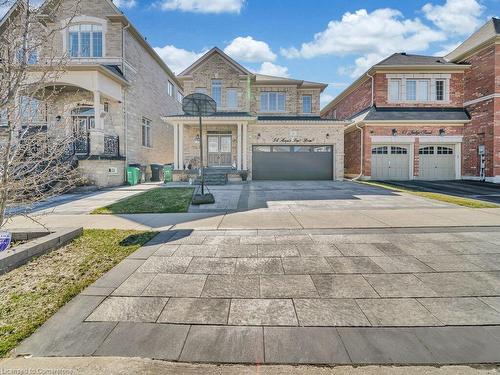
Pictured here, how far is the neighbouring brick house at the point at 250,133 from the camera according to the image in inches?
750

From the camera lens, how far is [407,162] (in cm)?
1995

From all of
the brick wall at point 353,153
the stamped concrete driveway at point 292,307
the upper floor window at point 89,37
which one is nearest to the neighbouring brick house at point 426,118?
the brick wall at point 353,153

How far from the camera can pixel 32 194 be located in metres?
4.01

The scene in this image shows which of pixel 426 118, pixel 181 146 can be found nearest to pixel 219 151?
pixel 181 146

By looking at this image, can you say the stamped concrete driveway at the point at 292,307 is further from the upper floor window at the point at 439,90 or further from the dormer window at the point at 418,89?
the upper floor window at the point at 439,90

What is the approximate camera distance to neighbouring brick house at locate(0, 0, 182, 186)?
14477 millimetres

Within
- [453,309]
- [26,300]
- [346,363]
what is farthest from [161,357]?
[453,309]

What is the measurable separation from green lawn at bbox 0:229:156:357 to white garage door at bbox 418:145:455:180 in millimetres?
20718

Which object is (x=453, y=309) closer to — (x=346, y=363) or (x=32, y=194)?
(x=346, y=363)

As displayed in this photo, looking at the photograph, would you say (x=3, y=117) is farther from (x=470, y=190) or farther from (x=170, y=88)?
(x=170, y=88)

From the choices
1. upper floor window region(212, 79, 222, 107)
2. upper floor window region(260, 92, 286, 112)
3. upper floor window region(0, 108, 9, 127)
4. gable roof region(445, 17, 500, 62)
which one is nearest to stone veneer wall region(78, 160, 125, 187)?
upper floor window region(212, 79, 222, 107)

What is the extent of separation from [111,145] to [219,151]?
24.2 ft

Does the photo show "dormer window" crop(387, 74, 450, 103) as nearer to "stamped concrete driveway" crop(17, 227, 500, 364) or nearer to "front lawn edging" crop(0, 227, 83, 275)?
"stamped concrete driveway" crop(17, 227, 500, 364)

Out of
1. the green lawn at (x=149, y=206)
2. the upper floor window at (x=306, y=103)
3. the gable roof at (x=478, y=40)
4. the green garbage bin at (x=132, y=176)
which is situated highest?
the gable roof at (x=478, y=40)
